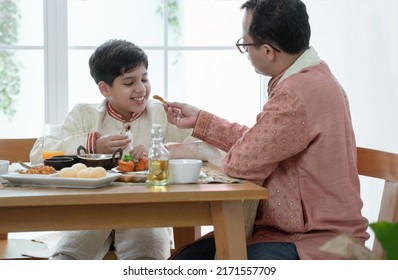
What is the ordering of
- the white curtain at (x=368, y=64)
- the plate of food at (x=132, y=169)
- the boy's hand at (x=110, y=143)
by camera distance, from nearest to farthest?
1. the plate of food at (x=132, y=169)
2. the boy's hand at (x=110, y=143)
3. the white curtain at (x=368, y=64)

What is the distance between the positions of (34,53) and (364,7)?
1639 millimetres

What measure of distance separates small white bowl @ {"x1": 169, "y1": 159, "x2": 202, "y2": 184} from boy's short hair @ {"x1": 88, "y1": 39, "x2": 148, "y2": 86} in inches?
30.8

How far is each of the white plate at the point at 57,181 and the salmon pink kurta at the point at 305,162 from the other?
0.35m

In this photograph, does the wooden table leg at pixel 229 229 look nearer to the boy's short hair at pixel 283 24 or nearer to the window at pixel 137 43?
the boy's short hair at pixel 283 24

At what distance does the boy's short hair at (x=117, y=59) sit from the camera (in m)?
2.41

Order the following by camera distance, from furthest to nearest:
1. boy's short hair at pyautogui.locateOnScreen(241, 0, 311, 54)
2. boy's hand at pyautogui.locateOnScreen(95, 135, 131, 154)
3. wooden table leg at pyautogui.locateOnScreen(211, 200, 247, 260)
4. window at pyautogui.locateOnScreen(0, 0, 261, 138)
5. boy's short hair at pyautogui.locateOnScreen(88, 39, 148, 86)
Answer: window at pyautogui.locateOnScreen(0, 0, 261, 138) < boy's short hair at pyautogui.locateOnScreen(88, 39, 148, 86) < boy's hand at pyautogui.locateOnScreen(95, 135, 131, 154) < boy's short hair at pyautogui.locateOnScreen(241, 0, 311, 54) < wooden table leg at pyautogui.locateOnScreen(211, 200, 247, 260)

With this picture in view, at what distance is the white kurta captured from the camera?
2.18 meters

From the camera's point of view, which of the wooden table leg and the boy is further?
the boy

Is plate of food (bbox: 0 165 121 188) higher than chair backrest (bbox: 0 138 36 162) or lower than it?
higher

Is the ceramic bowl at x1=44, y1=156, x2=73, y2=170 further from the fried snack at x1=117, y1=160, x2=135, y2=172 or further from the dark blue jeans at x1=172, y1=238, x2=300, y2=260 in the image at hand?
the dark blue jeans at x1=172, y1=238, x2=300, y2=260

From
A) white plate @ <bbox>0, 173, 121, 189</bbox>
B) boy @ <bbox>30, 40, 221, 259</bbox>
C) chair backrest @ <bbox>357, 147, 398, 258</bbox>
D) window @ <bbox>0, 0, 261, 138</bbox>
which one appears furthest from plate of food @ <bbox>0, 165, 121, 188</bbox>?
window @ <bbox>0, 0, 261, 138</bbox>

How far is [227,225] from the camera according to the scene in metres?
1.64

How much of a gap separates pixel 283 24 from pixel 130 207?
66cm

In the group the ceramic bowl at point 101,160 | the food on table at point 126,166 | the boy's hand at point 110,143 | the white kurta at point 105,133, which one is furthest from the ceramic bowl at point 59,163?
the white kurta at point 105,133
